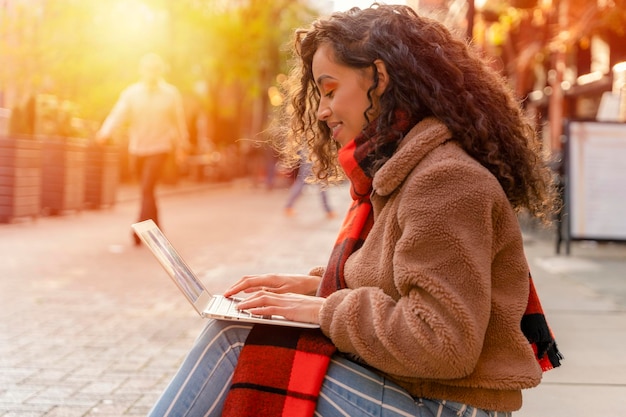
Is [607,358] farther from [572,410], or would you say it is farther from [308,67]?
[308,67]

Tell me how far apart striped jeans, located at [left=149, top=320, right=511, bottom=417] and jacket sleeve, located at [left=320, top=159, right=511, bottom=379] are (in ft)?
0.26

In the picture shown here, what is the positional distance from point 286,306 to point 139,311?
4293 millimetres

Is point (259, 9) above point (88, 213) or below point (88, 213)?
above

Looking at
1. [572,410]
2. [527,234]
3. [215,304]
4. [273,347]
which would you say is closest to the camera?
[273,347]

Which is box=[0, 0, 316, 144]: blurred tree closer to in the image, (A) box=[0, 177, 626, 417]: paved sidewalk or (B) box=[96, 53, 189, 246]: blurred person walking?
(B) box=[96, 53, 189, 246]: blurred person walking

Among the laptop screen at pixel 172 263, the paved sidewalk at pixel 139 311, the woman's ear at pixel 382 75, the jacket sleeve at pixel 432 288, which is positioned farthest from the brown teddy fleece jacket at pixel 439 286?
the paved sidewalk at pixel 139 311

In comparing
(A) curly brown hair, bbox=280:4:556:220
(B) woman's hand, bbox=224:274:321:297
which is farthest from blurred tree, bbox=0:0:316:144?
(A) curly brown hair, bbox=280:4:556:220

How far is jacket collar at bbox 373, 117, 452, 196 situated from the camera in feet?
6.93

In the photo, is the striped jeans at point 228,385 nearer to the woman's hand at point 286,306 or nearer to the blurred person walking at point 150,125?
the woman's hand at point 286,306

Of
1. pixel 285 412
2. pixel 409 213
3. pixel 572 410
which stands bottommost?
pixel 572 410

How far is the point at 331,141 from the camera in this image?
2838 millimetres

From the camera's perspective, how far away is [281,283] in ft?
8.93

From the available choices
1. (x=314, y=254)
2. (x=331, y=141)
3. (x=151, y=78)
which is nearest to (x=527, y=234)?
(x=314, y=254)

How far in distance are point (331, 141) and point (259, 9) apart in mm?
30332
